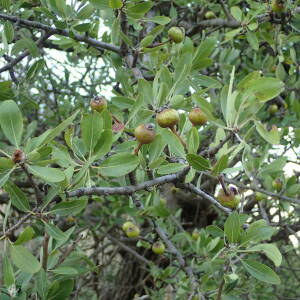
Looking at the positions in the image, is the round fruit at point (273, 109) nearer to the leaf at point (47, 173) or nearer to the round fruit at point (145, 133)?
the round fruit at point (145, 133)

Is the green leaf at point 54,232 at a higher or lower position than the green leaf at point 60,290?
higher

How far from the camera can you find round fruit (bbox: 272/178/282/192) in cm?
175

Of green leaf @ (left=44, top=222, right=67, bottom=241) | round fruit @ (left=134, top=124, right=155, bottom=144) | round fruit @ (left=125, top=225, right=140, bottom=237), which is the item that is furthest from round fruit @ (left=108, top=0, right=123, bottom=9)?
round fruit @ (left=125, top=225, right=140, bottom=237)

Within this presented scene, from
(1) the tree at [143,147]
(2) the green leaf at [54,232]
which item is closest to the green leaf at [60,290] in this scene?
(1) the tree at [143,147]

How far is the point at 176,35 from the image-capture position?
5.08ft

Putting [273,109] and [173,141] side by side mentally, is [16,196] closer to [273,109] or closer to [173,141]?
[173,141]

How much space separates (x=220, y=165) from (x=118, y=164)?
0.74ft

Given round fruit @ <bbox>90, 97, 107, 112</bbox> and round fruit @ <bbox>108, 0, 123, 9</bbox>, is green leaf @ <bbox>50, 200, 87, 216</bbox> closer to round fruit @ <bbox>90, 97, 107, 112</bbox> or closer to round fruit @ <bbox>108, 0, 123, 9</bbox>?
round fruit @ <bbox>90, 97, 107, 112</bbox>

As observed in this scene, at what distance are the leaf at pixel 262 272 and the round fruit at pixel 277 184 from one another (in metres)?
0.75

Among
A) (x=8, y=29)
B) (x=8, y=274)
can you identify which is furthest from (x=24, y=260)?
(x=8, y=29)

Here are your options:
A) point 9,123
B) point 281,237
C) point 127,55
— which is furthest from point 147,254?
point 9,123

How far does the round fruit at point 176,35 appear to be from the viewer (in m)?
1.54

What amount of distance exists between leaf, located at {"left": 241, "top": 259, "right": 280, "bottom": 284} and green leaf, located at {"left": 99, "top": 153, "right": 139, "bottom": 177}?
362mm

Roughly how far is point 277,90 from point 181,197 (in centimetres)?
269
